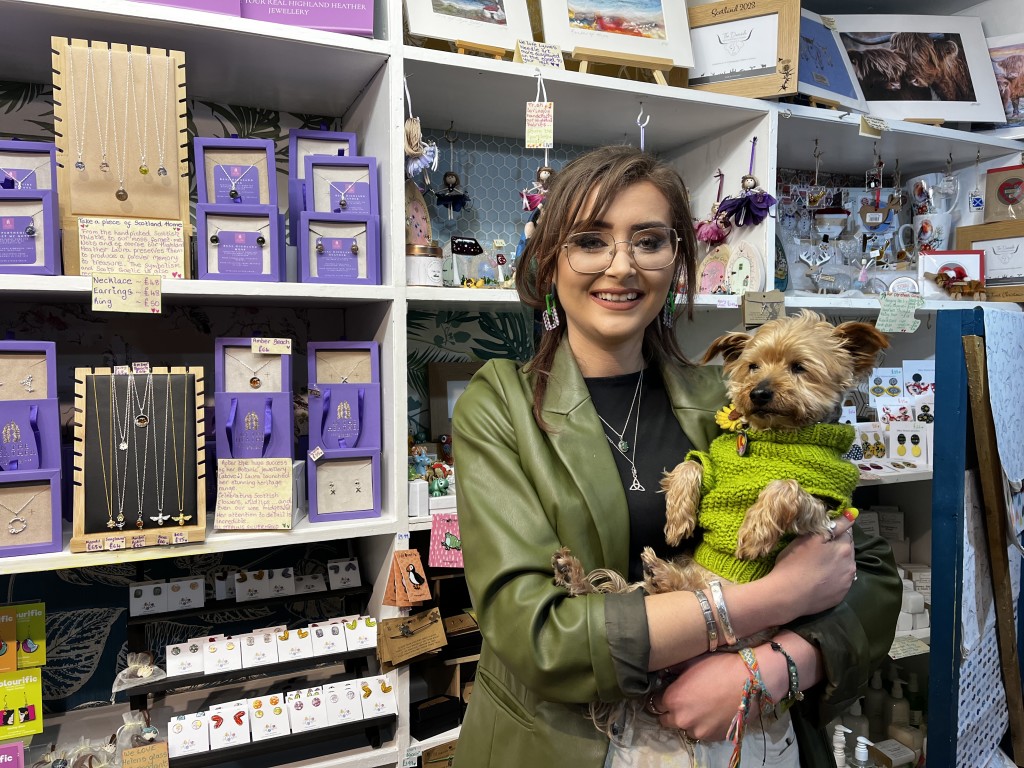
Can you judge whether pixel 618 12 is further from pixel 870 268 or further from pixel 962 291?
pixel 962 291

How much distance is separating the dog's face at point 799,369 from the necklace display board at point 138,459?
110 centimetres

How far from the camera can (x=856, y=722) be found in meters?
2.17

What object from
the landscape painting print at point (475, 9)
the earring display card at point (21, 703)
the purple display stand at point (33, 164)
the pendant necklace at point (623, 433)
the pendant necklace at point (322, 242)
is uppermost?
the landscape painting print at point (475, 9)

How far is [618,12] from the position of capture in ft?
5.83

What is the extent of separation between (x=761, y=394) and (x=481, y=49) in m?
1.15

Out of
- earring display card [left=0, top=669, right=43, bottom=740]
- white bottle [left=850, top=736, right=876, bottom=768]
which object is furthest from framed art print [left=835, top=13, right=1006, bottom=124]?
earring display card [left=0, top=669, right=43, bottom=740]

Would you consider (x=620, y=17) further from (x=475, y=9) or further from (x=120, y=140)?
(x=120, y=140)

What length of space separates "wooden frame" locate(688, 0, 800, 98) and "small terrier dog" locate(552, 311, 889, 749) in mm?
1077

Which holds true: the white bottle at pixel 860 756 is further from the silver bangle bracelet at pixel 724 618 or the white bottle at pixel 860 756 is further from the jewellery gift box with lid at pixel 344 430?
the jewellery gift box with lid at pixel 344 430

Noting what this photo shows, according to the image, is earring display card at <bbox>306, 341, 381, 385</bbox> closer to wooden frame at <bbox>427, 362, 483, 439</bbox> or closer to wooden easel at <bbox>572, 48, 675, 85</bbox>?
wooden frame at <bbox>427, 362, 483, 439</bbox>

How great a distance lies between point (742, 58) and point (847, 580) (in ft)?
5.03

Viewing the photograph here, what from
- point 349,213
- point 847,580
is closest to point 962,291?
point 847,580

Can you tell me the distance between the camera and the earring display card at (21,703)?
138cm

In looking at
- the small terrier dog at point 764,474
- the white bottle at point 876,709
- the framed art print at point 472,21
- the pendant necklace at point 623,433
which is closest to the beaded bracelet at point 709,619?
the small terrier dog at point 764,474
